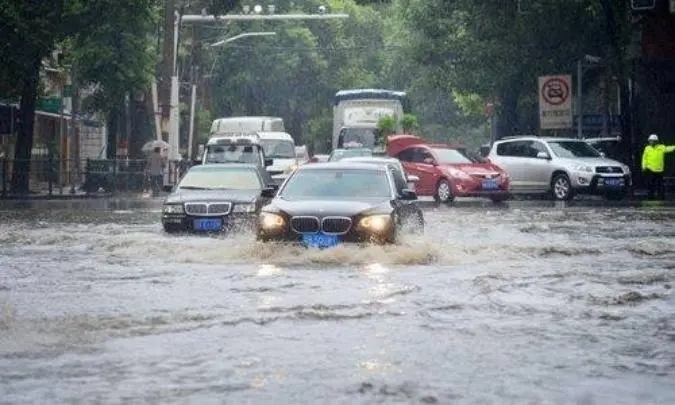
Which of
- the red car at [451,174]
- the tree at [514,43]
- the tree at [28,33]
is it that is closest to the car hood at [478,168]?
the red car at [451,174]

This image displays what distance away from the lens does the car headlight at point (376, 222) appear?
1764cm

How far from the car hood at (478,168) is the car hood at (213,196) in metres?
14.1

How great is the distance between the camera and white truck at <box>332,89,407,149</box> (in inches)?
2045

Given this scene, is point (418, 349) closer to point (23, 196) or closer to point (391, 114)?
point (23, 196)

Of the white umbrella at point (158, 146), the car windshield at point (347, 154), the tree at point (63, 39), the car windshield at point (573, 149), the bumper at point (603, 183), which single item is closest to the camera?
the bumper at point (603, 183)

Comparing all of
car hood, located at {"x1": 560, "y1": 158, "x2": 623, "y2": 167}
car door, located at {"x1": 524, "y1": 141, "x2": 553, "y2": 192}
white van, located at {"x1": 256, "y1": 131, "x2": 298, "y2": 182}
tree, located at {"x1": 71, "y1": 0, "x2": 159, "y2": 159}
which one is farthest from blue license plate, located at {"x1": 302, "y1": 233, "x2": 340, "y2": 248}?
white van, located at {"x1": 256, "y1": 131, "x2": 298, "y2": 182}

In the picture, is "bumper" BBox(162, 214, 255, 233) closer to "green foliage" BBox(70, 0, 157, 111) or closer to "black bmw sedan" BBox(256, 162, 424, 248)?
"black bmw sedan" BBox(256, 162, 424, 248)

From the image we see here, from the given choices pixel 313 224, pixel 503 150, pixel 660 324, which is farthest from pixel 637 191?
pixel 660 324

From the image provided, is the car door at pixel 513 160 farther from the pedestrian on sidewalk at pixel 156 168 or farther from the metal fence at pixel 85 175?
the metal fence at pixel 85 175

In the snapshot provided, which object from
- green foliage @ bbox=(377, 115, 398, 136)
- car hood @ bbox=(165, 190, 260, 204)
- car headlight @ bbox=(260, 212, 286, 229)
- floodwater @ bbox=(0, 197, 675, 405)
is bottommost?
floodwater @ bbox=(0, 197, 675, 405)

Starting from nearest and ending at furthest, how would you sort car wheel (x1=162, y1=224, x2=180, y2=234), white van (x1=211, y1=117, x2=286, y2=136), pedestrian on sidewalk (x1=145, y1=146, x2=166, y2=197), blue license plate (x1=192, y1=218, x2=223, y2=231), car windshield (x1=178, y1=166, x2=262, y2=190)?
blue license plate (x1=192, y1=218, x2=223, y2=231)
car wheel (x1=162, y1=224, x2=180, y2=234)
car windshield (x1=178, y1=166, x2=262, y2=190)
pedestrian on sidewalk (x1=145, y1=146, x2=166, y2=197)
white van (x1=211, y1=117, x2=286, y2=136)

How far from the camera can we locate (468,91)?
180ft

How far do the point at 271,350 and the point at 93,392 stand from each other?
2.01 metres

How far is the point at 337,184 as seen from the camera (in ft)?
63.2
